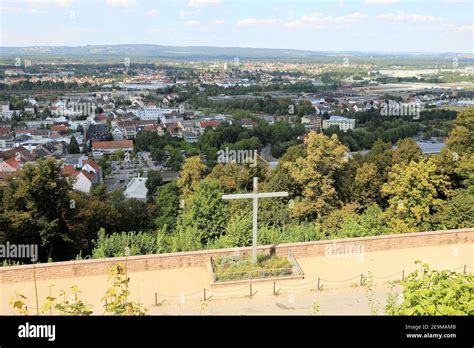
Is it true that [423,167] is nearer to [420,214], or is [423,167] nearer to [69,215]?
[420,214]

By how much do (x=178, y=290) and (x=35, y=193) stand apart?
7.28m

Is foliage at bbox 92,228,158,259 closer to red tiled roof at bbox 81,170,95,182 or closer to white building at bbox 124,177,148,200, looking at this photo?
white building at bbox 124,177,148,200

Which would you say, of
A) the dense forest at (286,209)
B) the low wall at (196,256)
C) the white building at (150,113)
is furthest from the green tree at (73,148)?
the low wall at (196,256)

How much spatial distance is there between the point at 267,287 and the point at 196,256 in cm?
169

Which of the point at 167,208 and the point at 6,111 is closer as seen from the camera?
the point at 167,208

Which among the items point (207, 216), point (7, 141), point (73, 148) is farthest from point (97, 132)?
point (207, 216)

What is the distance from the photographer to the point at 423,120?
7450 cm

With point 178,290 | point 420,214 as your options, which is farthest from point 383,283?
point 420,214

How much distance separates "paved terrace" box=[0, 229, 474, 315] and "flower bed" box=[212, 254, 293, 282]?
7.4 inches

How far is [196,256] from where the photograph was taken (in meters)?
10.6

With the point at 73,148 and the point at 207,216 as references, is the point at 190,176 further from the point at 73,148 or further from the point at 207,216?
the point at 73,148

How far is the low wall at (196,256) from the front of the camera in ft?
32.2

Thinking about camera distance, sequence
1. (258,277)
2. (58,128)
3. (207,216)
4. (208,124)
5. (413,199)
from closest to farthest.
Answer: (258,277) < (413,199) < (207,216) < (208,124) < (58,128)
